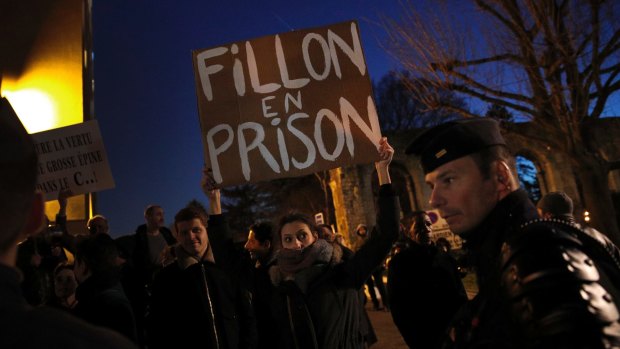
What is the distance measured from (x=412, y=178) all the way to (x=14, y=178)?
2691 centimetres

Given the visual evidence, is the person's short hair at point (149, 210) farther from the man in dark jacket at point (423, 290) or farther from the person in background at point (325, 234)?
the man in dark jacket at point (423, 290)

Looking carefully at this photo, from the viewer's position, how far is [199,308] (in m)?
3.14

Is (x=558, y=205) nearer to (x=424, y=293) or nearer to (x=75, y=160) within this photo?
(x=424, y=293)

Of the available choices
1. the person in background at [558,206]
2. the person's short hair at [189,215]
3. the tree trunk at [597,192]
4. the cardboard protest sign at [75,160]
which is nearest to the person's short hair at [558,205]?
the person in background at [558,206]

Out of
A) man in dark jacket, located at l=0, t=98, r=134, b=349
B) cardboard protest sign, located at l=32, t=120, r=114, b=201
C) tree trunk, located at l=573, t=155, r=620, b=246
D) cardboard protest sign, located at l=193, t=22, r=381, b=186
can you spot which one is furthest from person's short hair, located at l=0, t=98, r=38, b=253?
tree trunk, located at l=573, t=155, r=620, b=246

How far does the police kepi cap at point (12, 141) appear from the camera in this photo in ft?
3.01

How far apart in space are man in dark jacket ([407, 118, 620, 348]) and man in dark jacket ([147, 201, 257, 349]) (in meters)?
1.94

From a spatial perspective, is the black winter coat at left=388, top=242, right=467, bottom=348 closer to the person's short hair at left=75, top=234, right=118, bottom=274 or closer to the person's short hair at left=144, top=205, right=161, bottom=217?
the person's short hair at left=75, top=234, right=118, bottom=274

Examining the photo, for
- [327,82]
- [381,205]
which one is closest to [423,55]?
[327,82]

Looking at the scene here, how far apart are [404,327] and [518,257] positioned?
205 centimetres

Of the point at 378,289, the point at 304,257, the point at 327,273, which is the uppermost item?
the point at 304,257

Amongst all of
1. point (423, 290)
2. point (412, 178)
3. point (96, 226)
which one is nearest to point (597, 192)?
point (423, 290)

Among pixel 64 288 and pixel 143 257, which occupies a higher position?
pixel 143 257

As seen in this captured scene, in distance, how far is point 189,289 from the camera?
10.4 feet
